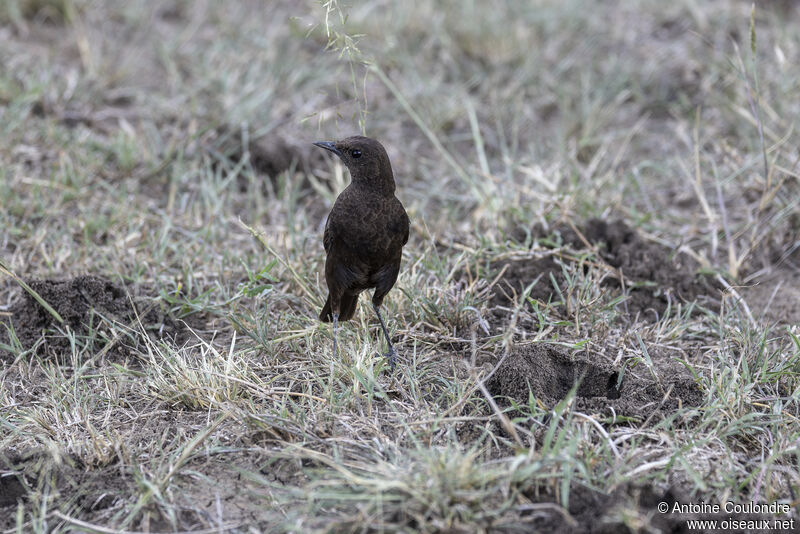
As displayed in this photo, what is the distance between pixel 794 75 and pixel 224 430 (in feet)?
15.1

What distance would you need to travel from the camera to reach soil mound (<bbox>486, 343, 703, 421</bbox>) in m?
3.06

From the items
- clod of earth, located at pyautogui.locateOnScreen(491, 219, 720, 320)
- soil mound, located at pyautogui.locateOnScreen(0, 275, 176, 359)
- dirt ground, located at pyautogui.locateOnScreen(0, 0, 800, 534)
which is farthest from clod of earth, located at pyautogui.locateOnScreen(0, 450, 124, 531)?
clod of earth, located at pyautogui.locateOnScreen(491, 219, 720, 320)

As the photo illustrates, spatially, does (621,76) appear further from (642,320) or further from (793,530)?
(793,530)

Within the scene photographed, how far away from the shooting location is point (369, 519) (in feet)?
7.87

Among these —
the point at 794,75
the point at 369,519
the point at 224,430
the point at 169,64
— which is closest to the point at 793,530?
the point at 369,519

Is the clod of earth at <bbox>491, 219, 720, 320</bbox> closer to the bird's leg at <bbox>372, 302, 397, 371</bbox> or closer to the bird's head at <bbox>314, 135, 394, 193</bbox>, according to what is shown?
the bird's leg at <bbox>372, 302, 397, 371</bbox>

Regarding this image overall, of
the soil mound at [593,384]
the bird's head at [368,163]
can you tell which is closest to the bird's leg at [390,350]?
the soil mound at [593,384]

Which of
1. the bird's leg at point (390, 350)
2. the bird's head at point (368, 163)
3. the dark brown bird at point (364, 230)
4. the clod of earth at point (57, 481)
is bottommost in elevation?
the clod of earth at point (57, 481)

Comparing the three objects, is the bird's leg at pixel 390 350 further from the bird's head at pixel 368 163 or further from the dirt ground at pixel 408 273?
the bird's head at pixel 368 163

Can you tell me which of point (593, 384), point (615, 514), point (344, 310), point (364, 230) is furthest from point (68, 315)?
point (615, 514)

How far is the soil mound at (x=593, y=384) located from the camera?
121 inches

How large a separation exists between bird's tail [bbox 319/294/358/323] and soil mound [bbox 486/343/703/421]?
2.47 ft

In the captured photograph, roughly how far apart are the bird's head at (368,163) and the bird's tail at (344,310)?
0.51 m

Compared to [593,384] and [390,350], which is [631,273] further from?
[390,350]
